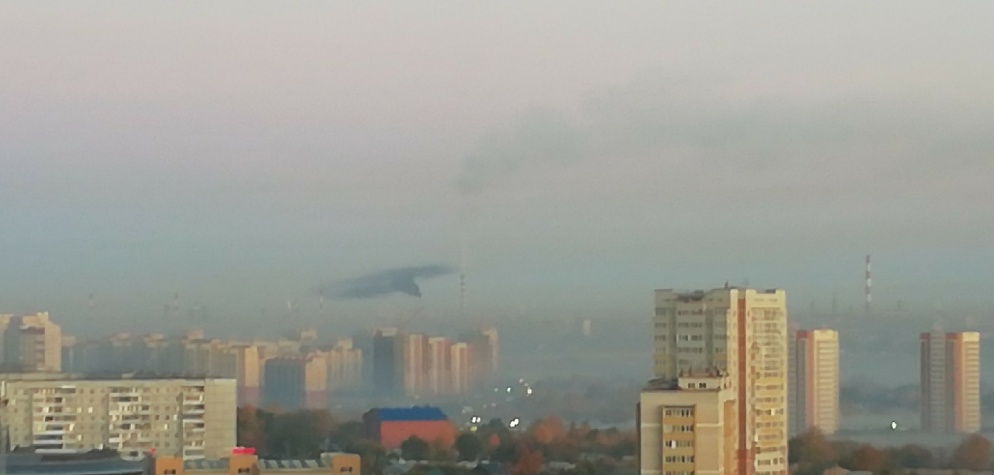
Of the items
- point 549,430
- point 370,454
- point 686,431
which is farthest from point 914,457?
point 370,454

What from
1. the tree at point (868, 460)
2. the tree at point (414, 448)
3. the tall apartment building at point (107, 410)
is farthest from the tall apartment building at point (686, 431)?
the tall apartment building at point (107, 410)

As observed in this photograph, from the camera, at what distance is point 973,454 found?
348 inches

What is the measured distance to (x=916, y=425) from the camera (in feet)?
30.1

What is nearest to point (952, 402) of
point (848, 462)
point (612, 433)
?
point (848, 462)

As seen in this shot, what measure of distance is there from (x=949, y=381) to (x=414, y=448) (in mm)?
2979

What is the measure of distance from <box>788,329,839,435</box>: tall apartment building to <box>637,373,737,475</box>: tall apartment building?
137 cm

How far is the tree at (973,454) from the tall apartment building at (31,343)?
5528 mm

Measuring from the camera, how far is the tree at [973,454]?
8734mm

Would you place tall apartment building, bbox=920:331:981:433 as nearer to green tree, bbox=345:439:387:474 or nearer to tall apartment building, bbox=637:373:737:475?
tall apartment building, bbox=637:373:737:475

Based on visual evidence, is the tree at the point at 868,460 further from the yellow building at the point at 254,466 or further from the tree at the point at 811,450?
the yellow building at the point at 254,466

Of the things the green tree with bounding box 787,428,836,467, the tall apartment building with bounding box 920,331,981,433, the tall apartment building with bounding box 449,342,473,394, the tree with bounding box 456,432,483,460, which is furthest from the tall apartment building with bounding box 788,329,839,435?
the tall apartment building with bounding box 449,342,473,394

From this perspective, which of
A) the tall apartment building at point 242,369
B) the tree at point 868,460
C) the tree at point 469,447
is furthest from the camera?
the tall apartment building at point 242,369

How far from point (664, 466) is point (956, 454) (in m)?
2.88

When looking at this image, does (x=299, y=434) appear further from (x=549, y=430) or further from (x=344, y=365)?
(x=549, y=430)
